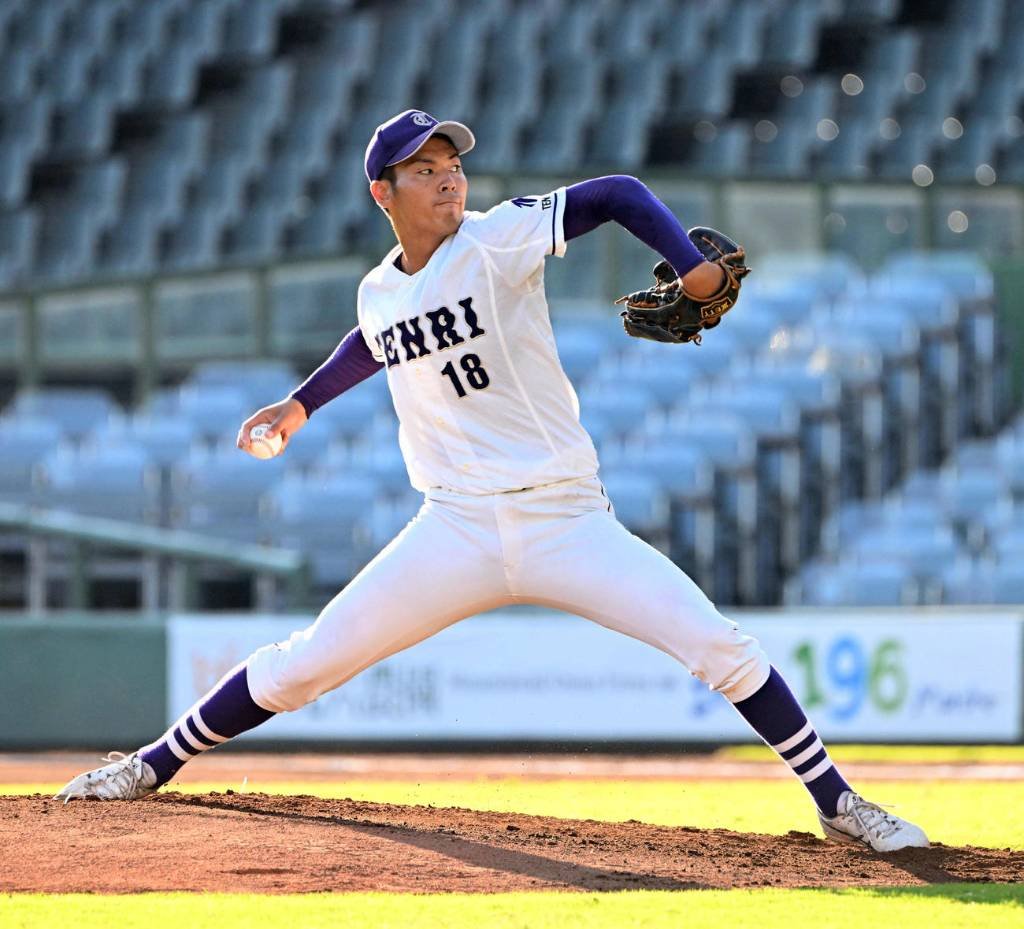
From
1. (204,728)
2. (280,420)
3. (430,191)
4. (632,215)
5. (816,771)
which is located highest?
(430,191)

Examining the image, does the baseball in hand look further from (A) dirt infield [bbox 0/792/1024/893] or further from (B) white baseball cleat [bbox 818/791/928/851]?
(B) white baseball cleat [bbox 818/791/928/851]

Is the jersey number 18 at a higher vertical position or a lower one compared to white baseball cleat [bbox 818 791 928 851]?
higher

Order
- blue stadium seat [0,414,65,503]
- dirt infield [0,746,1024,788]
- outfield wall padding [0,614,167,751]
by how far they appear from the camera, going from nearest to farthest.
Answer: dirt infield [0,746,1024,788] → outfield wall padding [0,614,167,751] → blue stadium seat [0,414,65,503]

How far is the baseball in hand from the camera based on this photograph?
4.97m

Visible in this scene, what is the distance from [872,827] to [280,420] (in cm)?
189

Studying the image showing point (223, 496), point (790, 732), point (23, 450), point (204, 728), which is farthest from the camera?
point (23, 450)

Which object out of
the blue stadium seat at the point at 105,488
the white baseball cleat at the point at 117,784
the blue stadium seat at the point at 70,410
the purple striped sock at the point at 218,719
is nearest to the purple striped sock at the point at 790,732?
the purple striped sock at the point at 218,719

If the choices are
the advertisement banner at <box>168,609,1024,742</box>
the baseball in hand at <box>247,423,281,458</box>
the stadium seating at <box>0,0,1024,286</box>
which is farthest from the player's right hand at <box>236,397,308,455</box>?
the stadium seating at <box>0,0,1024,286</box>

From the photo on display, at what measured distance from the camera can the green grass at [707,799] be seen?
245 inches

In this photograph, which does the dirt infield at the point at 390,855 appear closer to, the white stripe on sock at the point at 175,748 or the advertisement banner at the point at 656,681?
the white stripe on sock at the point at 175,748

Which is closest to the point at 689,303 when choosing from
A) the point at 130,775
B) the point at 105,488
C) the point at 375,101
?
the point at 130,775

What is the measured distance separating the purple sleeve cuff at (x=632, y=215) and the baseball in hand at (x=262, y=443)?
3.46 feet

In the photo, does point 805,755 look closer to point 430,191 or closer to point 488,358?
point 488,358

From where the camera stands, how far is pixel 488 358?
4.57 metres
